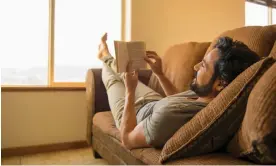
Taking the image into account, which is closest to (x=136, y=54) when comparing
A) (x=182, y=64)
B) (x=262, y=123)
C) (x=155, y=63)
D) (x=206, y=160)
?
(x=155, y=63)

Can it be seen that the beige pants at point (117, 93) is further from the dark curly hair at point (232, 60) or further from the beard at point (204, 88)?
the dark curly hair at point (232, 60)

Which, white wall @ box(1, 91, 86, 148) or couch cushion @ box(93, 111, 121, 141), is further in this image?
white wall @ box(1, 91, 86, 148)

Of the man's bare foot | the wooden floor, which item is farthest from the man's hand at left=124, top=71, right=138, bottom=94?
the wooden floor

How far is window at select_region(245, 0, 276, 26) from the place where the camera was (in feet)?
12.7

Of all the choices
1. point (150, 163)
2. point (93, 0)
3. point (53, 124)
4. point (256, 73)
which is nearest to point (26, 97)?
point (53, 124)

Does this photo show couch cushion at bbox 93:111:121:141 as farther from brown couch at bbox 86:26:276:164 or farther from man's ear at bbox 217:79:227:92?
man's ear at bbox 217:79:227:92

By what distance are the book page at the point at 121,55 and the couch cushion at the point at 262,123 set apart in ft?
2.26

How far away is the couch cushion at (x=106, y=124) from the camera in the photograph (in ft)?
4.76

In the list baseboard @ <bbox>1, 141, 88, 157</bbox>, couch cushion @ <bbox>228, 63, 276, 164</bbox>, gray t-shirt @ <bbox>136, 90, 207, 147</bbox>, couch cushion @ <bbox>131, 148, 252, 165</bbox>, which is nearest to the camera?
couch cushion @ <bbox>228, 63, 276, 164</bbox>

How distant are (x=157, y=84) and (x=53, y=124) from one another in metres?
1.09

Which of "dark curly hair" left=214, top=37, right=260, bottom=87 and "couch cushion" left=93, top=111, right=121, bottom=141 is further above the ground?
"dark curly hair" left=214, top=37, right=260, bottom=87

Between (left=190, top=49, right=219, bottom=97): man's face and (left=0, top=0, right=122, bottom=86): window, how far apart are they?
171 centimetres

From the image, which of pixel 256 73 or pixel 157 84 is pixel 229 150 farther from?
pixel 157 84

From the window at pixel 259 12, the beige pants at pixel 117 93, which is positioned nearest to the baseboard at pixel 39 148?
the beige pants at pixel 117 93
